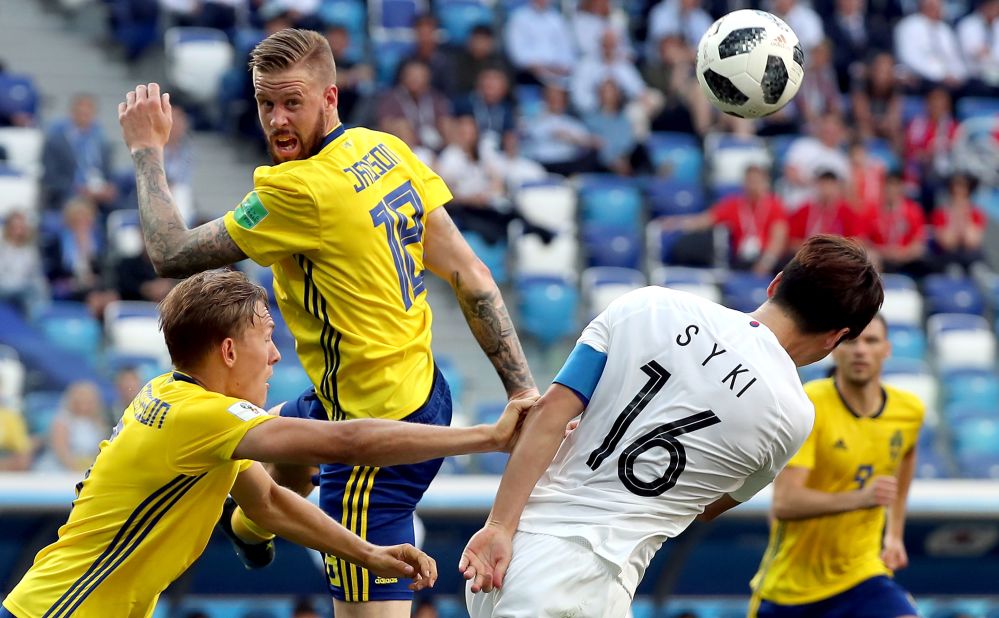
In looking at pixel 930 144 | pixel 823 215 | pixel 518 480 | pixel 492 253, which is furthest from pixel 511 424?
pixel 930 144

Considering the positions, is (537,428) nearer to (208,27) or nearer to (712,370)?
(712,370)

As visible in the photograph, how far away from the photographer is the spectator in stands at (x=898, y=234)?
14586 millimetres

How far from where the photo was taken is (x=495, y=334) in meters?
5.62

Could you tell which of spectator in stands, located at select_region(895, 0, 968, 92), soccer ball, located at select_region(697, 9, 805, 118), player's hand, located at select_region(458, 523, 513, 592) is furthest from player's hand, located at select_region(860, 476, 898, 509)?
spectator in stands, located at select_region(895, 0, 968, 92)

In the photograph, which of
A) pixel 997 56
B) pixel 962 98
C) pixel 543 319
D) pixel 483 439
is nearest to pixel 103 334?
pixel 543 319

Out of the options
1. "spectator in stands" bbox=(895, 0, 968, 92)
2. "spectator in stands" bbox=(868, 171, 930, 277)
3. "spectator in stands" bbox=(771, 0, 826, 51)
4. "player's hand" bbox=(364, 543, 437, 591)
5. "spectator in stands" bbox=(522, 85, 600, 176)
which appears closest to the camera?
"player's hand" bbox=(364, 543, 437, 591)

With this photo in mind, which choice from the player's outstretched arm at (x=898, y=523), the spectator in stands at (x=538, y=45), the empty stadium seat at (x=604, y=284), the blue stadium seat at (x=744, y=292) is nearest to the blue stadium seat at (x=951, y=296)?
the blue stadium seat at (x=744, y=292)

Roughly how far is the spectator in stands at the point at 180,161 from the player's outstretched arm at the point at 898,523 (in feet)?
23.5

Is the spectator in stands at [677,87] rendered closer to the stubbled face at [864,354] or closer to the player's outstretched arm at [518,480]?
the stubbled face at [864,354]

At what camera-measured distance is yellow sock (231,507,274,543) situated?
5.60 metres

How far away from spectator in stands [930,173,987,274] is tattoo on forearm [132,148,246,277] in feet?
36.1

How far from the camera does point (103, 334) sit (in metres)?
11.7

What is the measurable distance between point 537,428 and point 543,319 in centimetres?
856

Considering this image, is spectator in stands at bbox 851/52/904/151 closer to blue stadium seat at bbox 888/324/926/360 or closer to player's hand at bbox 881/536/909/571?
blue stadium seat at bbox 888/324/926/360
